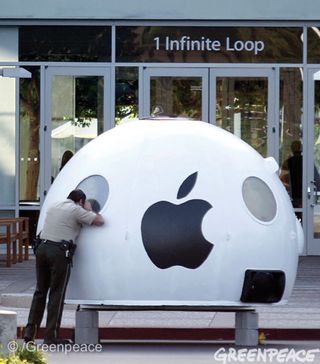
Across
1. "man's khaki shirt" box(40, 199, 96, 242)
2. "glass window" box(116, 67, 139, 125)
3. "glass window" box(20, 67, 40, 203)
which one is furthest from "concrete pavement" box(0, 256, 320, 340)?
"glass window" box(116, 67, 139, 125)

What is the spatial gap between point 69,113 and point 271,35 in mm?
4111

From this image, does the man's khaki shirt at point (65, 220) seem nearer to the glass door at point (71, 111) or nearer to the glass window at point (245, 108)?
the glass door at point (71, 111)

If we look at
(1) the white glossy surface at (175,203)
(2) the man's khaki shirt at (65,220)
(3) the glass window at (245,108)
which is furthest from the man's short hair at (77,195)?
(3) the glass window at (245,108)

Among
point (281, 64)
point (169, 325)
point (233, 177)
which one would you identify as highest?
point (281, 64)

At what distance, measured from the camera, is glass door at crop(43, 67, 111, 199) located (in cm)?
2573

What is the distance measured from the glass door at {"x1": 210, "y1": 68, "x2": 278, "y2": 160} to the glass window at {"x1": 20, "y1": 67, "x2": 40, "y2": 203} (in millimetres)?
3351

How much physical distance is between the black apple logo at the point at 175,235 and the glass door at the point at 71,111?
12.2m

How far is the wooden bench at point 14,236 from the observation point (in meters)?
23.6

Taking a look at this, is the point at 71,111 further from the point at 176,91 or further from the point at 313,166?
the point at 313,166

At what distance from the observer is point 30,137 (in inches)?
1023

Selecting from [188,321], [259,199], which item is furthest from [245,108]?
[259,199]
